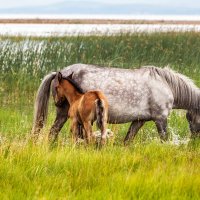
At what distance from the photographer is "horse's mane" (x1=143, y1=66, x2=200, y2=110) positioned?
9820 millimetres

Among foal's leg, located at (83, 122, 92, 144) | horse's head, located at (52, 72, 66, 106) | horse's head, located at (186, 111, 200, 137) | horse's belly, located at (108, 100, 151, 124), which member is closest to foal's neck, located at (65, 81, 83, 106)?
horse's head, located at (52, 72, 66, 106)

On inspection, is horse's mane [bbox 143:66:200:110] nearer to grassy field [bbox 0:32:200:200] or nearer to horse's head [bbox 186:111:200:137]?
horse's head [bbox 186:111:200:137]

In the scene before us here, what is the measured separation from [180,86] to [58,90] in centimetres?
192

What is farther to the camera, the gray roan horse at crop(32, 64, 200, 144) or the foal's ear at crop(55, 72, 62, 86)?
the gray roan horse at crop(32, 64, 200, 144)

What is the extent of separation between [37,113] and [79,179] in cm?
328

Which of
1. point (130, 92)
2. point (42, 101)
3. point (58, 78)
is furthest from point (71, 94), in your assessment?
point (130, 92)

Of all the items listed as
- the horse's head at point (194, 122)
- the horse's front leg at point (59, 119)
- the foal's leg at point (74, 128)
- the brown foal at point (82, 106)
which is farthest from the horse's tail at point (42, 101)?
the horse's head at point (194, 122)

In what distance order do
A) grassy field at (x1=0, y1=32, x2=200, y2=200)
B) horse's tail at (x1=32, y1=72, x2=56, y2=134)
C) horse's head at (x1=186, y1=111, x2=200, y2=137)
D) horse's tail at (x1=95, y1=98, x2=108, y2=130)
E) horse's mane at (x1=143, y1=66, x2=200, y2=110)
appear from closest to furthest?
grassy field at (x1=0, y1=32, x2=200, y2=200) < horse's tail at (x1=95, y1=98, x2=108, y2=130) < horse's tail at (x1=32, y1=72, x2=56, y2=134) < horse's mane at (x1=143, y1=66, x2=200, y2=110) < horse's head at (x1=186, y1=111, x2=200, y2=137)

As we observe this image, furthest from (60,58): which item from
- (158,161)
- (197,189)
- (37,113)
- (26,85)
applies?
(197,189)

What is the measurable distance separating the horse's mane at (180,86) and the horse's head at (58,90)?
1404mm

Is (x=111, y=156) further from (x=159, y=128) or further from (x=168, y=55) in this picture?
(x=168, y=55)

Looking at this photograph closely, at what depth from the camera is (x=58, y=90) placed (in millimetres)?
9164

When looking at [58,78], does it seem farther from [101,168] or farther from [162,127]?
[101,168]

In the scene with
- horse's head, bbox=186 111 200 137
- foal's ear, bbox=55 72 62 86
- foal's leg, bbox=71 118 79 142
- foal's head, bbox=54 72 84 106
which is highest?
foal's ear, bbox=55 72 62 86
